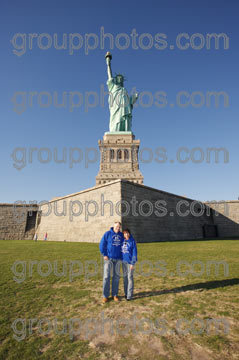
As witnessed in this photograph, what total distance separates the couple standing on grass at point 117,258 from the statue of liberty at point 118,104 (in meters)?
47.8

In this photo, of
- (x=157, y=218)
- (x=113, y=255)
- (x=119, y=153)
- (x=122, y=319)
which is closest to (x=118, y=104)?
(x=119, y=153)

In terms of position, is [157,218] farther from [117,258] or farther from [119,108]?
[119,108]

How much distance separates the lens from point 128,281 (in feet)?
14.3

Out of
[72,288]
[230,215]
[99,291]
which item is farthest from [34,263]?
[230,215]

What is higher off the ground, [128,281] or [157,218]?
[157,218]

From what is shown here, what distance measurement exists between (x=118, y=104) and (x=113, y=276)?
52323 millimetres

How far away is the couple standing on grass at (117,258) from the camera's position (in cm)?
435

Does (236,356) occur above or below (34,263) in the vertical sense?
above

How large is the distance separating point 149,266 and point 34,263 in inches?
194

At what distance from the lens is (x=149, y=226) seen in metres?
18.3

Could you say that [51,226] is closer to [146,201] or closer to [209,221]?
[146,201]

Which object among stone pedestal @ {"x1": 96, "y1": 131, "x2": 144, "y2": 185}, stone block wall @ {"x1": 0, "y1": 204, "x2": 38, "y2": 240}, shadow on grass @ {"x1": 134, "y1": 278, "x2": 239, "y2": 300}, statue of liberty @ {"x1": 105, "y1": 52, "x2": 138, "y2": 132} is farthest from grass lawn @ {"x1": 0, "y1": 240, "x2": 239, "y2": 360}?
statue of liberty @ {"x1": 105, "y1": 52, "x2": 138, "y2": 132}

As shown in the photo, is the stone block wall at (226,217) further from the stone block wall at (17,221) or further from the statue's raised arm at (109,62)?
the statue's raised arm at (109,62)

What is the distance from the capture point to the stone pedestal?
45.5m
